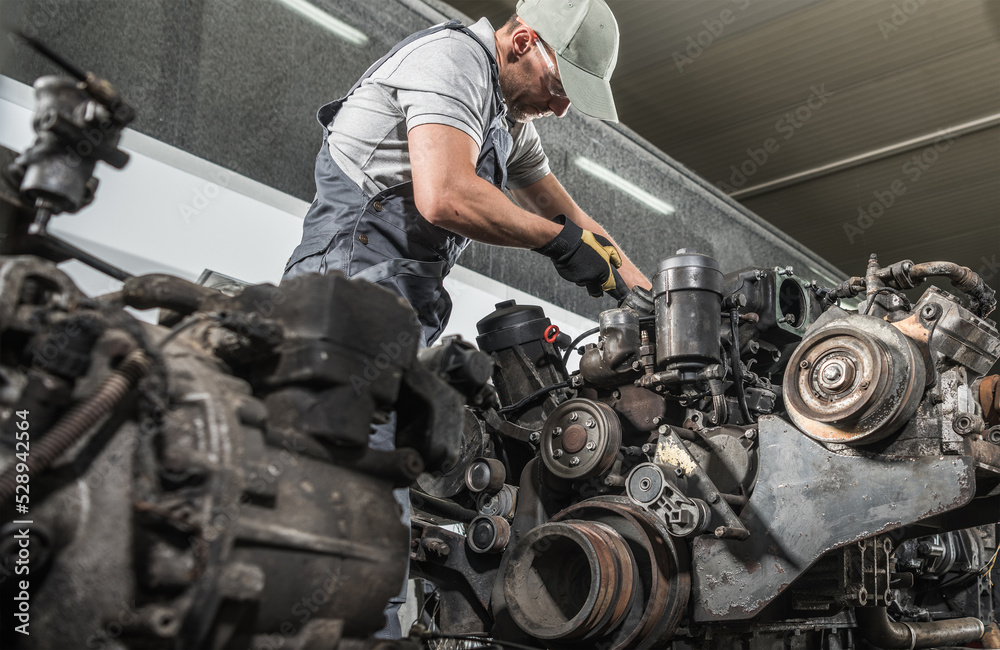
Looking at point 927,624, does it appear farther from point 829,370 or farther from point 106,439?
point 106,439

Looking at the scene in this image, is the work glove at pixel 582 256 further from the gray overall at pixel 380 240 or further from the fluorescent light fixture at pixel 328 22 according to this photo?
the fluorescent light fixture at pixel 328 22

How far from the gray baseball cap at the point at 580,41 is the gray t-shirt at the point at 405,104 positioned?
11.7 inches

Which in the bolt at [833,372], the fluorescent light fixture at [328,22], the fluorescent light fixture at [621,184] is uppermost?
the fluorescent light fixture at [621,184]

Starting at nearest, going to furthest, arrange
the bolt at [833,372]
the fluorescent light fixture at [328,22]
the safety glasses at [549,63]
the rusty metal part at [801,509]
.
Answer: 1. the rusty metal part at [801,509]
2. the bolt at [833,372]
3. the safety glasses at [549,63]
4. the fluorescent light fixture at [328,22]

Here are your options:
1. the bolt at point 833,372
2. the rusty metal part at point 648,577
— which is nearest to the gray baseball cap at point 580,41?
the bolt at point 833,372

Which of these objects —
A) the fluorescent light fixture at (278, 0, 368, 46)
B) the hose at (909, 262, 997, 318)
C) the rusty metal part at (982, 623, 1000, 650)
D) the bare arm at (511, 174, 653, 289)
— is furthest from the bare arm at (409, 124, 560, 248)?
the rusty metal part at (982, 623, 1000, 650)

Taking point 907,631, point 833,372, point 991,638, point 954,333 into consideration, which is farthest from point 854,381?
point 991,638

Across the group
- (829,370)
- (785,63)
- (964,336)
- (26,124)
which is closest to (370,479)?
(829,370)

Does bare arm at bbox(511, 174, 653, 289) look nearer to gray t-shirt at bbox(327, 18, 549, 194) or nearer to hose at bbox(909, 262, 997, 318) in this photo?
gray t-shirt at bbox(327, 18, 549, 194)

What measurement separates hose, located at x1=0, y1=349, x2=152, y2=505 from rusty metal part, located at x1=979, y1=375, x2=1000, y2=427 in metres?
1.95

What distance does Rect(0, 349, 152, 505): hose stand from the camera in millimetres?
895

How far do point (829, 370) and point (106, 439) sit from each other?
1511 mm

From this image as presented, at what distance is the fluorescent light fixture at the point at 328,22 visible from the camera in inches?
134

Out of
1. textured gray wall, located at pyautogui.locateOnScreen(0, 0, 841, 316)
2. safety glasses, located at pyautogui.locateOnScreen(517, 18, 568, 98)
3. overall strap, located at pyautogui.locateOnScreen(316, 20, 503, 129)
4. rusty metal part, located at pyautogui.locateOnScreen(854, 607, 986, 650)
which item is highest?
textured gray wall, located at pyautogui.locateOnScreen(0, 0, 841, 316)
